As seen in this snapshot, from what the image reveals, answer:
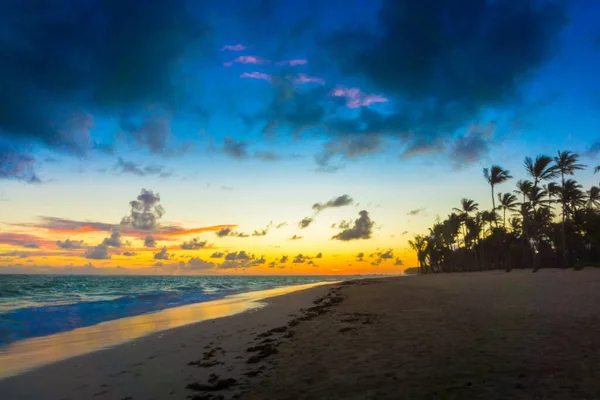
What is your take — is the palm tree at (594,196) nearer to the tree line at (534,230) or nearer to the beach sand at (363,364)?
the tree line at (534,230)

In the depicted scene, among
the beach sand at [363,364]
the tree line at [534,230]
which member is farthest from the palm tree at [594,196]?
the beach sand at [363,364]

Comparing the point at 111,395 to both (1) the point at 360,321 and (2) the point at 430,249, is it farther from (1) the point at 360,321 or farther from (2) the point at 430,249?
(2) the point at 430,249

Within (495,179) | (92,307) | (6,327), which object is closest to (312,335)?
(6,327)

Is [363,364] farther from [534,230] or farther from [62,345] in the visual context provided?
[534,230]

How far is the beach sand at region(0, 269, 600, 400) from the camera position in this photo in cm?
641

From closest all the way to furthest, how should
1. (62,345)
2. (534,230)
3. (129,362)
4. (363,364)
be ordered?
(363,364)
(129,362)
(62,345)
(534,230)

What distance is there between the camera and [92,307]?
31016 mm

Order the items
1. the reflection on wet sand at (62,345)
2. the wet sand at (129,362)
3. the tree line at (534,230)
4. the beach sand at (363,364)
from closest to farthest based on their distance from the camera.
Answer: the beach sand at (363,364) → the wet sand at (129,362) → the reflection on wet sand at (62,345) → the tree line at (534,230)

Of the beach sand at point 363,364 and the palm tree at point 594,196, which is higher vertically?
the palm tree at point 594,196

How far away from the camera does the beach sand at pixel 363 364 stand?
6406 millimetres

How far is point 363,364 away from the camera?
8133 mm

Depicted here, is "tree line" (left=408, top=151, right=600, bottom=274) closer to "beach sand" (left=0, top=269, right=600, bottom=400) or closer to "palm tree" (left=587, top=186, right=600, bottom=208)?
"palm tree" (left=587, top=186, right=600, bottom=208)

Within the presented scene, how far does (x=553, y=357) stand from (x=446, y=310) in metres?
8.89

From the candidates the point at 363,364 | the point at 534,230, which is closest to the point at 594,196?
the point at 534,230
